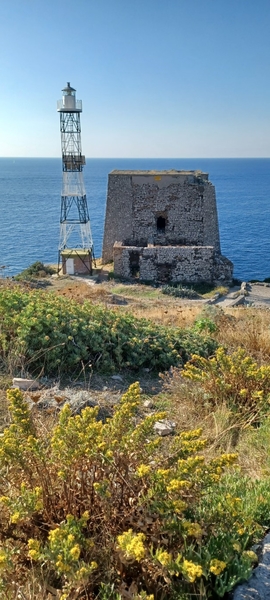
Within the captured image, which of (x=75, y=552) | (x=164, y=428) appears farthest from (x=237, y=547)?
(x=164, y=428)

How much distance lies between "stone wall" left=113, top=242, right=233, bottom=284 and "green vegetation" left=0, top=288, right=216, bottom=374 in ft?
62.2

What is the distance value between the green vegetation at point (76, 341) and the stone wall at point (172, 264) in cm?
1896

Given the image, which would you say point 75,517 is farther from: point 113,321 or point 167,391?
point 113,321

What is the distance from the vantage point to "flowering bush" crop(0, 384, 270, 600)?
1.93 meters

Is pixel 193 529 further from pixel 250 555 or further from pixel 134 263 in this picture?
pixel 134 263

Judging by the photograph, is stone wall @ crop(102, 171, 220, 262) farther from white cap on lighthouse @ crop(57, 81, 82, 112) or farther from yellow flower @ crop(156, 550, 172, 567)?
yellow flower @ crop(156, 550, 172, 567)

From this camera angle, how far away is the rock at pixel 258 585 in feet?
6.54

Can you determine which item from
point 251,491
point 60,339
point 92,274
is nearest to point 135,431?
point 251,491

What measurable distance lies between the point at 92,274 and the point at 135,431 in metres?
23.5

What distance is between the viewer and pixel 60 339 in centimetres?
530

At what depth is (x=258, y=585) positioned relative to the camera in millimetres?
2045

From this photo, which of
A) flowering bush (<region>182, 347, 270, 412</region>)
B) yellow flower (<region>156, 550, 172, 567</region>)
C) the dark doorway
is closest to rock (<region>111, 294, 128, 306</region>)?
the dark doorway

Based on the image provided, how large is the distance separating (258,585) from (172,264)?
23.8 meters

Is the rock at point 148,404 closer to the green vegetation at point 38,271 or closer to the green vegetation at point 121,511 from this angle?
the green vegetation at point 121,511
